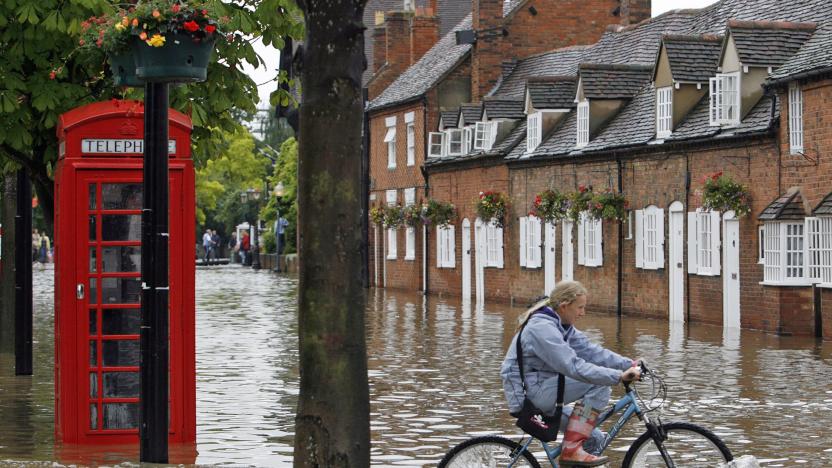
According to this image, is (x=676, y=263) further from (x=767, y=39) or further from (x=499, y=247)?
(x=499, y=247)

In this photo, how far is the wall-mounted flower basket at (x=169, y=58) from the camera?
11.1 meters

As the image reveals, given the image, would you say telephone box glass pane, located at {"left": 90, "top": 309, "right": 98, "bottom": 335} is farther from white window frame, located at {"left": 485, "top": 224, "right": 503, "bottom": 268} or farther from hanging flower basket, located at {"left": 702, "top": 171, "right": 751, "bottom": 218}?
white window frame, located at {"left": 485, "top": 224, "right": 503, "bottom": 268}

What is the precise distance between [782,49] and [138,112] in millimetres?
21177

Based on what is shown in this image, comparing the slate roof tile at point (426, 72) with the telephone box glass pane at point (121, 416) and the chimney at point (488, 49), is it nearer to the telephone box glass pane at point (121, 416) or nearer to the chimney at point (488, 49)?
the chimney at point (488, 49)

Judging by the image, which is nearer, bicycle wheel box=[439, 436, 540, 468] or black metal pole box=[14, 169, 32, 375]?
bicycle wheel box=[439, 436, 540, 468]

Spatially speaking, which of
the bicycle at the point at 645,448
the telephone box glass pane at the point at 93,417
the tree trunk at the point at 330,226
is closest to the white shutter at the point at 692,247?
the telephone box glass pane at the point at 93,417

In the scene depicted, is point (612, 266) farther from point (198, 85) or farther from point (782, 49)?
point (198, 85)

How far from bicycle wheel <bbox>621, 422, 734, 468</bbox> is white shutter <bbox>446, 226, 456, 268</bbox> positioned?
39.1 metres

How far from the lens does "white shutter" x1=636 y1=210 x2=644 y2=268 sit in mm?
35594

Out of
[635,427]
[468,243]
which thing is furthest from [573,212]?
[635,427]

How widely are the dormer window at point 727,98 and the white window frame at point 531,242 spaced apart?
9.64m

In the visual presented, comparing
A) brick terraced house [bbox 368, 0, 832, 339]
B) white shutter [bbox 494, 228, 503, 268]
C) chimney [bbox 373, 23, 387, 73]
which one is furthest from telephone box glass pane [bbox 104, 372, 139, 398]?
chimney [bbox 373, 23, 387, 73]

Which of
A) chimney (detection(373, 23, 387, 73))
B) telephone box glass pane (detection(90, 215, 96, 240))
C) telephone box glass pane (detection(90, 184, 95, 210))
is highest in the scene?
chimney (detection(373, 23, 387, 73))

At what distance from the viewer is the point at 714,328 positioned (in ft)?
102
